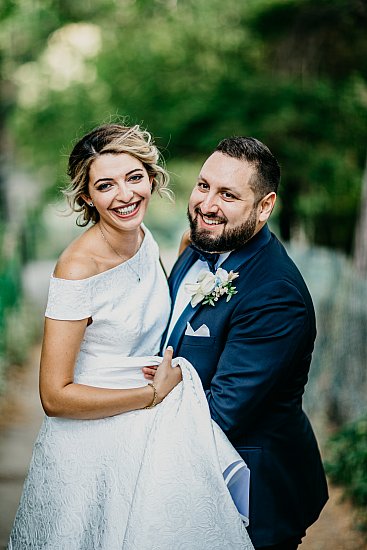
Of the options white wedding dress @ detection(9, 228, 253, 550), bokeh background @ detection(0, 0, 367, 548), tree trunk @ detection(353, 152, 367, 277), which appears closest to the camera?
white wedding dress @ detection(9, 228, 253, 550)

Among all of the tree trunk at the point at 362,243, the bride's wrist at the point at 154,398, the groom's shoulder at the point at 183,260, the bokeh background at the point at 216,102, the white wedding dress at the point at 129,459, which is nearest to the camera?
the white wedding dress at the point at 129,459

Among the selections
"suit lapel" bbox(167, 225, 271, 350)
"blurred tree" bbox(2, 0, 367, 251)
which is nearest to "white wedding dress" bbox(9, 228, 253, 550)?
"suit lapel" bbox(167, 225, 271, 350)

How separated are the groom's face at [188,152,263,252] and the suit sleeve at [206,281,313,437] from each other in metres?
0.25

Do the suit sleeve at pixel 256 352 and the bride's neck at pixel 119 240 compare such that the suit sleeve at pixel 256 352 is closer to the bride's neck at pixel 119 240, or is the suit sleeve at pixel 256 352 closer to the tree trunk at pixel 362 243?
the bride's neck at pixel 119 240

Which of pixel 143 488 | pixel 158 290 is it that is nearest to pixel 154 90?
pixel 158 290

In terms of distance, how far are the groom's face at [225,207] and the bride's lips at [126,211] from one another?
265 millimetres

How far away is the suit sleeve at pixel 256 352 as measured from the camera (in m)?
2.67

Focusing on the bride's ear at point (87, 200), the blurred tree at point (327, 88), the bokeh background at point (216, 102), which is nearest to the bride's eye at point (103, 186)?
the bride's ear at point (87, 200)

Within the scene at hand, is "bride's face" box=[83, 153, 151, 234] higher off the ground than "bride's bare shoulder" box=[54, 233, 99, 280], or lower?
higher

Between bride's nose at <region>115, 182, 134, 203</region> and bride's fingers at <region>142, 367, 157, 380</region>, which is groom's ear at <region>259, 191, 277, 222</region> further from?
bride's fingers at <region>142, 367, 157, 380</region>

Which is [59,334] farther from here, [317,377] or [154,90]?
[154,90]

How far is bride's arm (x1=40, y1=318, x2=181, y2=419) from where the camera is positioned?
273 cm

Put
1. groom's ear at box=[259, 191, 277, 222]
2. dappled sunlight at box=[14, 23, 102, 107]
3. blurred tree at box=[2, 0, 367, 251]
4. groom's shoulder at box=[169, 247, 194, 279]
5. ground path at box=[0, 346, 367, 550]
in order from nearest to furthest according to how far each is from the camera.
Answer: groom's ear at box=[259, 191, 277, 222], groom's shoulder at box=[169, 247, 194, 279], ground path at box=[0, 346, 367, 550], blurred tree at box=[2, 0, 367, 251], dappled sunlight at box=[14, 23, 102, 107]

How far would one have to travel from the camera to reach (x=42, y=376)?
2.76 meters
